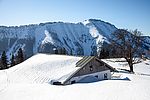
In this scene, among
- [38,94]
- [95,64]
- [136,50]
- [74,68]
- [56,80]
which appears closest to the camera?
[38,94]

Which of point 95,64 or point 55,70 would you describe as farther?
point 95,64

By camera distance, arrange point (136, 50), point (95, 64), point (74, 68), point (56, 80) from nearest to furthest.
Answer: point (56, 80) < point (74, 68) < point (95, 64) < point (136, 50)

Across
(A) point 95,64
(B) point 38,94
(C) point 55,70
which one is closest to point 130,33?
(A) point 95,64

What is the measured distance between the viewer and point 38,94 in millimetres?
22125

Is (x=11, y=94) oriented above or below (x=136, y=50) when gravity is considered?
below

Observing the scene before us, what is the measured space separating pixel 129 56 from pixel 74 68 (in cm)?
1732

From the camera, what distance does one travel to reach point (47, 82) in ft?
101

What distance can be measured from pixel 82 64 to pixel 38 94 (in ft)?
47.4

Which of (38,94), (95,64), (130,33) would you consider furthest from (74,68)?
(130,33)

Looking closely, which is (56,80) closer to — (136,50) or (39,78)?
(39,78)

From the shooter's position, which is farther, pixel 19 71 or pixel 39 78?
pixel 19 71

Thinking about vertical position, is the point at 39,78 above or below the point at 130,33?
below

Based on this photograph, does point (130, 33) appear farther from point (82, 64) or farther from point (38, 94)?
point (38, 94)

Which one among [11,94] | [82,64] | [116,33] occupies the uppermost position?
[116,33]
